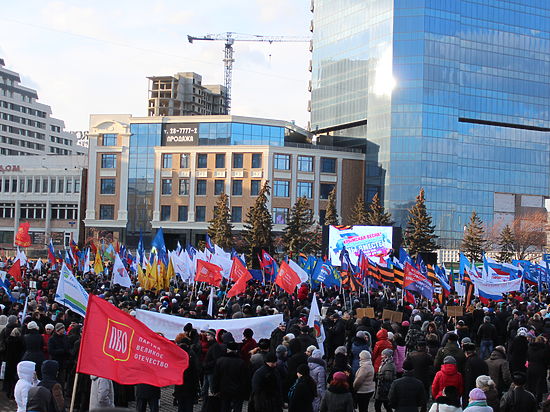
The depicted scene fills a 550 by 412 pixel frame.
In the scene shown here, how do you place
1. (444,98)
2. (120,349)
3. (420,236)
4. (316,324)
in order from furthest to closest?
(444,98) → (420,236) → (316,324) → (120,349)

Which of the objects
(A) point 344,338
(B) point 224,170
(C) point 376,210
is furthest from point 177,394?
(B) point 224,170

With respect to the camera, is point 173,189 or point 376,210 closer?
point 376,210

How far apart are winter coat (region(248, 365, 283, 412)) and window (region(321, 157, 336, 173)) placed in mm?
70782

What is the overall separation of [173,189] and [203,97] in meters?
69.3

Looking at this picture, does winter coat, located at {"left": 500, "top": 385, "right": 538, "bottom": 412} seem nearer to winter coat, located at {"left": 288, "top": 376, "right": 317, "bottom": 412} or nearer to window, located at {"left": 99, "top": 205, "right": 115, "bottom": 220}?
winter coat, located at {"left": 288, "top": 376, "right": 317, "bottom": 412}

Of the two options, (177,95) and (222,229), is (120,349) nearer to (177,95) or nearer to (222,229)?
(222,229)

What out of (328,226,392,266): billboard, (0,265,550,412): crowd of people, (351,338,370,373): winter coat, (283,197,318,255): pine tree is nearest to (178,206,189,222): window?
(283,197,318,255): pine tree

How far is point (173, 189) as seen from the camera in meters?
80.1

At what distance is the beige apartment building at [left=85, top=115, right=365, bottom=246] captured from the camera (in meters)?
78.3

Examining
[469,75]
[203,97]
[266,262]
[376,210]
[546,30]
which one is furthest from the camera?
[203,97]

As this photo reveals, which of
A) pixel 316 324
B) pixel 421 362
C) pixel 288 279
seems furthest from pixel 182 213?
pixel 421 362

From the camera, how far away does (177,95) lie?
453ft

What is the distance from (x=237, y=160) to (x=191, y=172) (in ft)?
16.8

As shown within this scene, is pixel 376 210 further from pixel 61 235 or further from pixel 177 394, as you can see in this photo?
pixel 177 394
